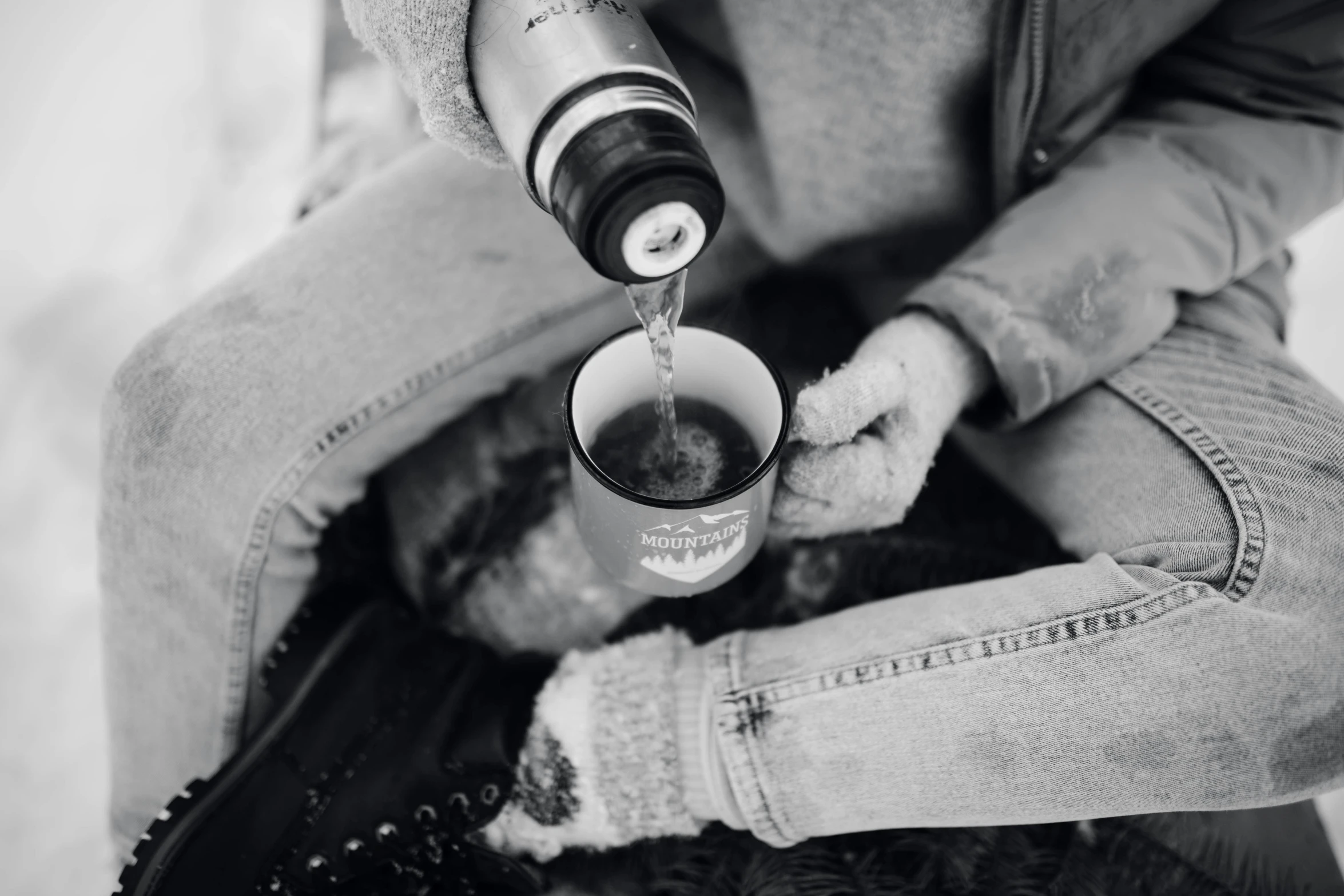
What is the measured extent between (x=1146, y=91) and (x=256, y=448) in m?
0.93

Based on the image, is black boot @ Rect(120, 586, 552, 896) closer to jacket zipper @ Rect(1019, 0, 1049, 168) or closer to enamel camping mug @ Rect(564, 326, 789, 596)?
enamel camping mug @ Rect(564, 326, 789, 596)

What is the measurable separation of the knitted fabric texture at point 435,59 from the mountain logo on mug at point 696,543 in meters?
0.30

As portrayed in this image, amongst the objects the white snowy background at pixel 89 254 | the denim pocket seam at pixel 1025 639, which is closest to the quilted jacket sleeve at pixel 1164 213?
the denim pocket seam at pixel 1025 639

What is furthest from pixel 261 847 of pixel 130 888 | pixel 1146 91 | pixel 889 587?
pixel 1146 91

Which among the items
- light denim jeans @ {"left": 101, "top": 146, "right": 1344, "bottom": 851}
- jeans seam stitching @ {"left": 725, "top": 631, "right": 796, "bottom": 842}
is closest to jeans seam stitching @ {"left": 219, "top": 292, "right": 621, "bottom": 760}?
light denim jeans @ {"left": 101, "top": 146, "right": 1344, "bottom": 851}

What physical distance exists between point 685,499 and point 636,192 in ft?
0.70

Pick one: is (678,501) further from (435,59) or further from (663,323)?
(435,59)

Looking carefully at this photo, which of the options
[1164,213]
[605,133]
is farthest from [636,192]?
[1164,213]

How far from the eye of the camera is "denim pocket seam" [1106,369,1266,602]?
689 millimetres

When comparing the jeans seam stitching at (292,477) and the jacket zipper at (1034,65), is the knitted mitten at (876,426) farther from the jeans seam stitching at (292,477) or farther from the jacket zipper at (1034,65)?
the jeans seam stitching at (292,477)

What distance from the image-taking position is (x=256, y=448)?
80cm

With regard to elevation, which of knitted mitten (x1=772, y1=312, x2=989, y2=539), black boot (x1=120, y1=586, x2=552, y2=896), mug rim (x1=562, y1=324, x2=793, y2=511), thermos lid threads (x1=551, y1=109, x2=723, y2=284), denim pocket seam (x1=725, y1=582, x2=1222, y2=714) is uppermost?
thermos lid threads (x1=551, y1=109, x2=723, y2=284)

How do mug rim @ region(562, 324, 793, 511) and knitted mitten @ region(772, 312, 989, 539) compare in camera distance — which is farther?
knitted mitten @ region(772, 312, 989, 539)

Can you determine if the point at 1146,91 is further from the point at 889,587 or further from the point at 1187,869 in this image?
the point at 1187,869
